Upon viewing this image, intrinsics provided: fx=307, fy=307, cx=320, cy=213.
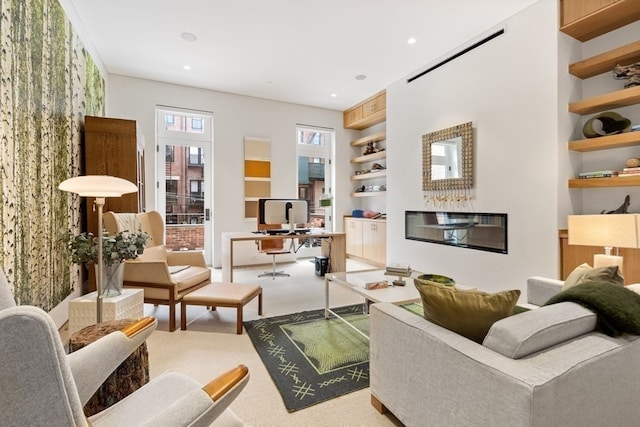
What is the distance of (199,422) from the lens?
2.61ft

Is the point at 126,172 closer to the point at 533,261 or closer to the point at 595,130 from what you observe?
the point at 533,261

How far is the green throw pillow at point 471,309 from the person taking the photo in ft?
4.11

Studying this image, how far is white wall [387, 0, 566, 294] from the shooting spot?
9.78ft

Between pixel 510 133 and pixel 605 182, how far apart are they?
0.97 metres

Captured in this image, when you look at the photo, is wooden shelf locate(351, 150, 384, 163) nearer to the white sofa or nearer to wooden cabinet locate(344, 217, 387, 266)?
wooden cabinet locate(344, 217, 387, 266)

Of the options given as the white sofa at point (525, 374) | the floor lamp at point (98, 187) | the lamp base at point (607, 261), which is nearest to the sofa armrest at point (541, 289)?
the lamp base at point (607, 261)

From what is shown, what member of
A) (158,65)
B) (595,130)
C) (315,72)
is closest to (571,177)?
(595,130)

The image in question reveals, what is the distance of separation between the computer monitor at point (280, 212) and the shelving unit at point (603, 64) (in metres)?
2.92

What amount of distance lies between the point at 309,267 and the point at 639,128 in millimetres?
4366

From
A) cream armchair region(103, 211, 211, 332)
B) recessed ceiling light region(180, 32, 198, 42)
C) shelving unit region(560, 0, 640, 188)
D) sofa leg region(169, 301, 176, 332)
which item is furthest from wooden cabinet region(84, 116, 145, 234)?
shelving unit region(560, 0, 640, 188)

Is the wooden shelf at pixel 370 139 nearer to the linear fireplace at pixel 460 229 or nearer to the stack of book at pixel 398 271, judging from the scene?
the linear fireplace at pixel 460 229

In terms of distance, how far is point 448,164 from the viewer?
13.3 feet

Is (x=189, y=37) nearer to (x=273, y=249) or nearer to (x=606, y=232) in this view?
(x=273, y=249)

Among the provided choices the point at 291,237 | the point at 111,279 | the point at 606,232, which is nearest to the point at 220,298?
the point at 111,279
